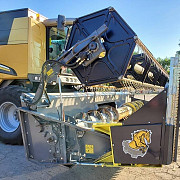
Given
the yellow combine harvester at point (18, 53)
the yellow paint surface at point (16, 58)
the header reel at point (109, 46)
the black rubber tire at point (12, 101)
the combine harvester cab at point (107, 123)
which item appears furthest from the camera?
the yellow paint surface at point (16, 58)

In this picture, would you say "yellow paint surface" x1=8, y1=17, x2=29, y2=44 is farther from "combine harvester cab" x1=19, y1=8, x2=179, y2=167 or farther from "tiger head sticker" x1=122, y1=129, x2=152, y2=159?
"tiger head sticker" x1=122, y1=129, x2=152, y2=159

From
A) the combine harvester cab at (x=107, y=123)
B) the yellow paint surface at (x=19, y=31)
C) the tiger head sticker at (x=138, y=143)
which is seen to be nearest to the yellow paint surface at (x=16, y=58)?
the yellow paint surface at (x=19, y=31)

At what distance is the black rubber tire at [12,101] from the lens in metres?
4.02

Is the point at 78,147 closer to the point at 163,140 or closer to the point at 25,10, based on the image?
the point at 163,140

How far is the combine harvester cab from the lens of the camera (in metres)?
2.12

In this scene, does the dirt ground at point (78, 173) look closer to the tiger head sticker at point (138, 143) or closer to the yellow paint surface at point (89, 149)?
the yellow paint surface at point (89, 149)

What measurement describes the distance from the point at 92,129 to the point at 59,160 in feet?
2.29

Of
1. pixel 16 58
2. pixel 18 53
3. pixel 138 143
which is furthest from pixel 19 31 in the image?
pixel 138 143

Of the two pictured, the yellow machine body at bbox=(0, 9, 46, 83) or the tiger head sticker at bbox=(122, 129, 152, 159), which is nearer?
the tiger head sticker at bbox=(122, 129, 152, 159)

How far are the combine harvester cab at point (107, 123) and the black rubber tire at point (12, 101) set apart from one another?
127 cm

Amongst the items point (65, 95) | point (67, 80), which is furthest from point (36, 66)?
point (65, 95)

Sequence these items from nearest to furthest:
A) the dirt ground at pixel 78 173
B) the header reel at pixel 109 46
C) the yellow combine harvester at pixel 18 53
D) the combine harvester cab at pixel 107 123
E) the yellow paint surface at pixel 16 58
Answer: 1. the combine harvester cab at pixel 107 123
2. the header reel at pixel 109 46
3. the dirt ground at pixel 78 173
4. the yellow combine harvester at pixel 18 53
5. the yellow paint surface at pixel 16 58

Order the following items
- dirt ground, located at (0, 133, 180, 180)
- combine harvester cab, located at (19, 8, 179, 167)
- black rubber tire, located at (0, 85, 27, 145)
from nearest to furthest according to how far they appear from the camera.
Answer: combine harvester cab, located at (19, 8, 179, 167) < dirt ground, located at (0, 133, 180, 180) < black rubber tire, located at (0, 85, 27, 145)

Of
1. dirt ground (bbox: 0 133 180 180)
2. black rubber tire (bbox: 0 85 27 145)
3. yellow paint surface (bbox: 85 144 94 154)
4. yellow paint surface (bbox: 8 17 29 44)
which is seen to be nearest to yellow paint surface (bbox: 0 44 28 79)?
yellow paint surface (bbox: 8 17 29 44)
